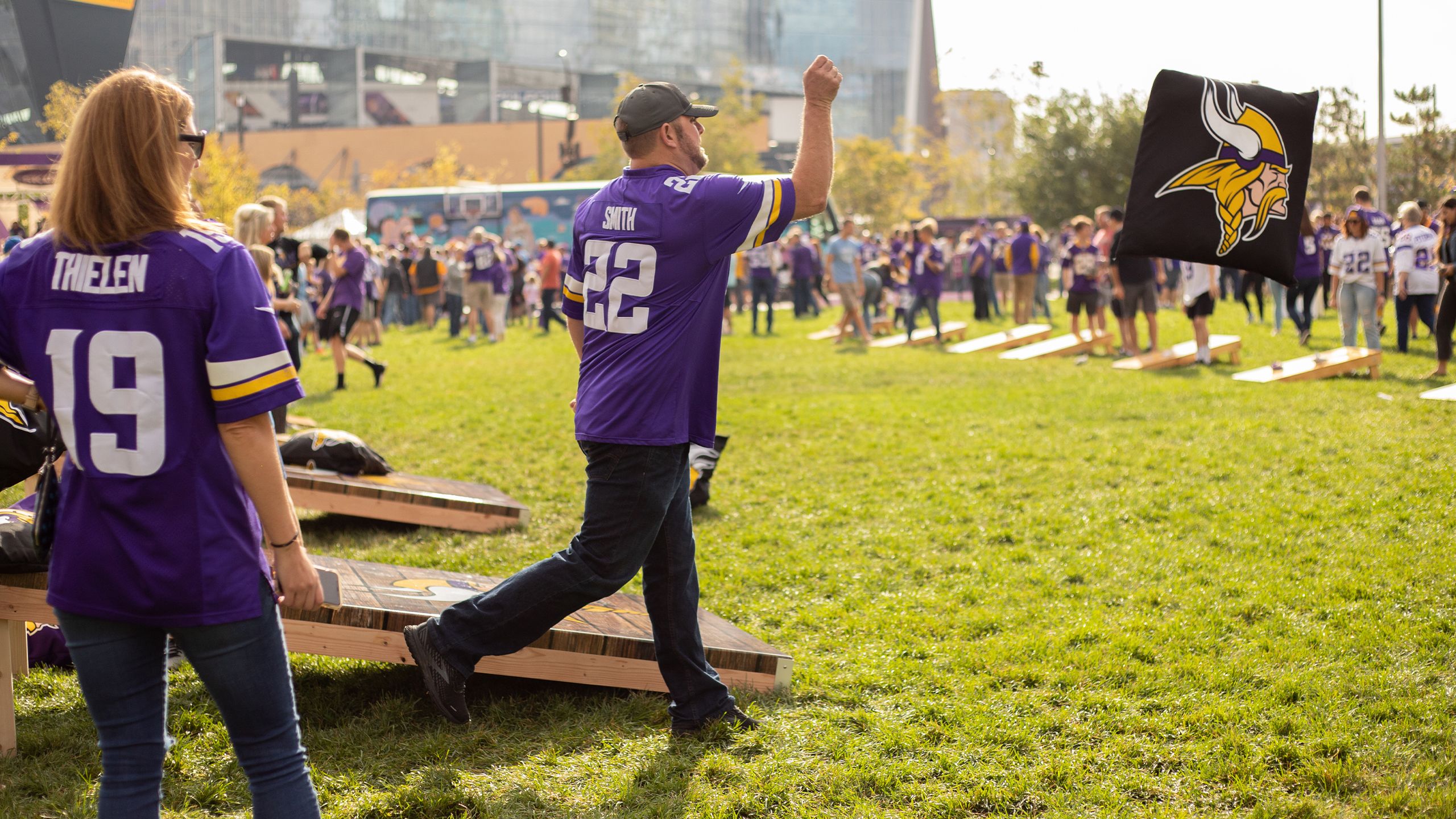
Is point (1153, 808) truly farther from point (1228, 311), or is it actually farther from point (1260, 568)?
point (1228, 311)

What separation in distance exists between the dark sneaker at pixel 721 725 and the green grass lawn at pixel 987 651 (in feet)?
0.17

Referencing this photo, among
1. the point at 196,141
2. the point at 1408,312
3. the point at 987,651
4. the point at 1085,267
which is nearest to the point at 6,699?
the point at 196,141

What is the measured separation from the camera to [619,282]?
3494mm

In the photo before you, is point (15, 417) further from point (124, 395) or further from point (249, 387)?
point (249, 387)

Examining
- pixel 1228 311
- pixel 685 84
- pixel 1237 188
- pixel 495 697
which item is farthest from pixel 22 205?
pixel 685 84

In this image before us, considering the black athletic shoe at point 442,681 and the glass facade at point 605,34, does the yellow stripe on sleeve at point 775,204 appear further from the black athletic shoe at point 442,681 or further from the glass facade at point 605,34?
the glass facade at point 605,34

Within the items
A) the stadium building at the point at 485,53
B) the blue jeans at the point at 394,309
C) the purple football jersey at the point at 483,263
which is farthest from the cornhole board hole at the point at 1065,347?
the stadium building at the point at 485,53

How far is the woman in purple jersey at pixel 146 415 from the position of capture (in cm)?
218

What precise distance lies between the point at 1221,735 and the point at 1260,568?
211cm

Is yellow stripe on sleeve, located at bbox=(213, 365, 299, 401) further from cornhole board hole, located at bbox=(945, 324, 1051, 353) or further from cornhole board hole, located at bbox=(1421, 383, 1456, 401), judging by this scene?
cornhole board hole, located at bbox=(945, 324, 1051, 353)

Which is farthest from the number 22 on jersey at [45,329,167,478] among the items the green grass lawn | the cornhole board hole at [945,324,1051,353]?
the cornhole board hole at [945,324,1051,353]

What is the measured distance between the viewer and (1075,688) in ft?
14.0

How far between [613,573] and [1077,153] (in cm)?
4560

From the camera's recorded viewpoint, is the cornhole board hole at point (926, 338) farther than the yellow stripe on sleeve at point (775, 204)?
Yes
